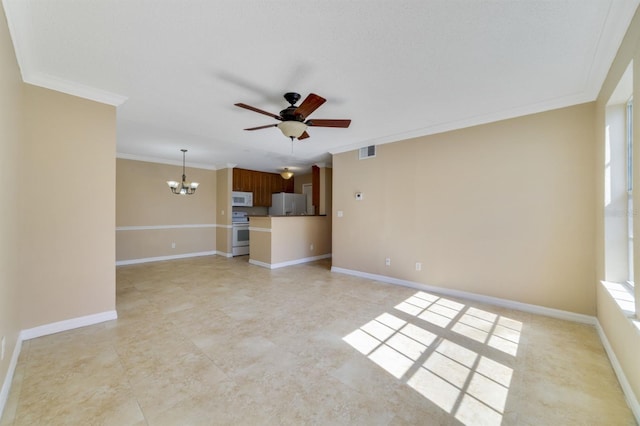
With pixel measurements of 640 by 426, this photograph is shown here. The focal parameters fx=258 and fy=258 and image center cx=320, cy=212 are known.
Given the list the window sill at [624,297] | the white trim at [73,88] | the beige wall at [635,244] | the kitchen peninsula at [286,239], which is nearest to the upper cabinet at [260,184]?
the kitchen peninsula at [286,239]

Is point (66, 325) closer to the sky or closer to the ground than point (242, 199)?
closer to the ground

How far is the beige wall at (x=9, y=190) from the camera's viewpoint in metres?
1.66

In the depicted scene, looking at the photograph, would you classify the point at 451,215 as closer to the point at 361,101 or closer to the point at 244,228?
the point at 361,101

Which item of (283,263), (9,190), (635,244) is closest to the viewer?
(635,244)

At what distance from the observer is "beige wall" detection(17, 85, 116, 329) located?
96.4 inches

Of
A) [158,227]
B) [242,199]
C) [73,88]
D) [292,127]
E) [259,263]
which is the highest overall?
[73,88]

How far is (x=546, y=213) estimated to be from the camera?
9.88 ft

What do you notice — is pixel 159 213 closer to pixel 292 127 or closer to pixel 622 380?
pixel 292 127

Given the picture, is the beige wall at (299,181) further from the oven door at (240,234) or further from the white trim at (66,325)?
the white trim at (66,325)

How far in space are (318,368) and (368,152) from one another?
366 cm

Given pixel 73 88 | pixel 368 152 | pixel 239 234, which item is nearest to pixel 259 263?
pixel 239 234

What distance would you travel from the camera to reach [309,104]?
2.40m

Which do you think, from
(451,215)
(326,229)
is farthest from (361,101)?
(326,229)

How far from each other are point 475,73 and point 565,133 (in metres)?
1.49
